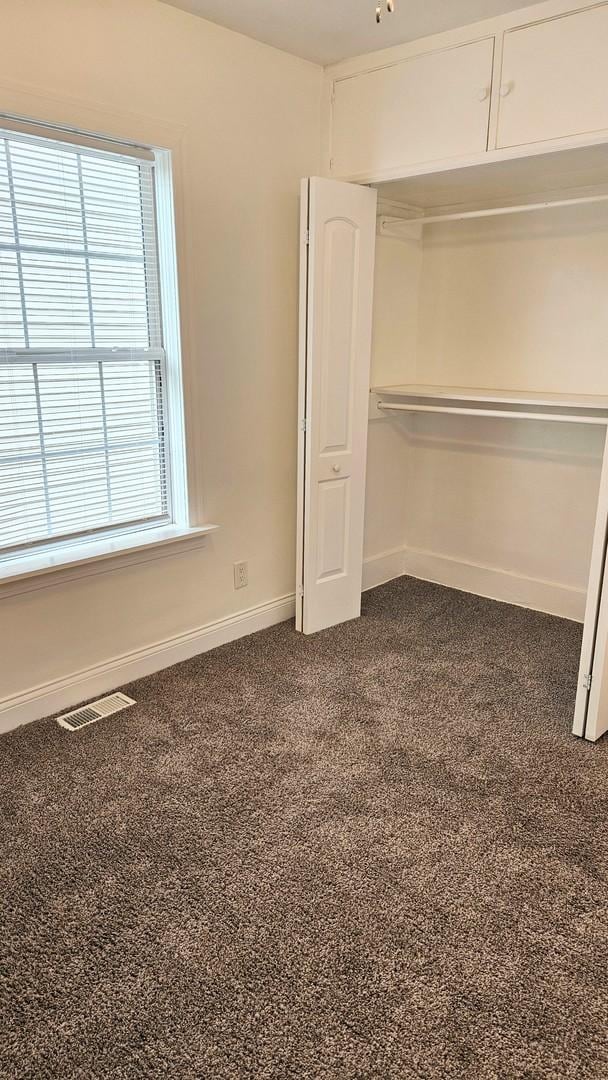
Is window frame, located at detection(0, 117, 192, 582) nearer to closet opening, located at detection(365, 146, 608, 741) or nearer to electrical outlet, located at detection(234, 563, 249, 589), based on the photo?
electrical outlet, located at detection(234, 563, 249, 589)

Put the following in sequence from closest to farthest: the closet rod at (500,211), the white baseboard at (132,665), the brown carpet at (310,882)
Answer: the brown carpet at (310,882), the white baseboard at (132,665), the closet rod at (500,211)

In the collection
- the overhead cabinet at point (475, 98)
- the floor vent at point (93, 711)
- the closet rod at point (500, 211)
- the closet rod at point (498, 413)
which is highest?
the overhead cabinet at point (475, 98)

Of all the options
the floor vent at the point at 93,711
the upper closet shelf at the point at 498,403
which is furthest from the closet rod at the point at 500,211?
the floor vent at the point at 93,711

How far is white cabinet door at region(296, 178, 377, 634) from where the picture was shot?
3.12 metres

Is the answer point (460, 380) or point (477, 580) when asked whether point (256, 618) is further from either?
point (460, 380)

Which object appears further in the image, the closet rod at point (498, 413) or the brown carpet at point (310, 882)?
the closet rod at point (498, 413)

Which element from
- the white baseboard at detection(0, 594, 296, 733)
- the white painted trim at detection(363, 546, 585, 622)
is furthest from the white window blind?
the white painted trim at detection(363, 546, 585, 622)

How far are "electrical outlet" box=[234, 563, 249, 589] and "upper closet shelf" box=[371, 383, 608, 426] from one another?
3.96 ft

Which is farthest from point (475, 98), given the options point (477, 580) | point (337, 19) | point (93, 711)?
point (93, 711)

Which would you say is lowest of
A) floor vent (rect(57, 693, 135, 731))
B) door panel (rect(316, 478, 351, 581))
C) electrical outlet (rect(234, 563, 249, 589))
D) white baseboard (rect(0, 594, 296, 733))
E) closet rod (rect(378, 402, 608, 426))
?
floor vent (rect(57, 693, 135, 731))

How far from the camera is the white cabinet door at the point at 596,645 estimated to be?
2.47 meters

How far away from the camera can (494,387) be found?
12.6 ft

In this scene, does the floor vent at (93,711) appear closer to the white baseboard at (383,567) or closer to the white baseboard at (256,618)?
the white baseboard at (256,618)

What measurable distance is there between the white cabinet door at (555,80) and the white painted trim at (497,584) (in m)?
2.13
